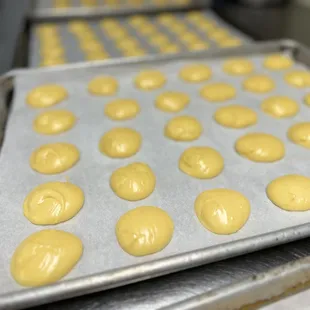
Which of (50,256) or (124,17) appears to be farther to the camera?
(124,17)

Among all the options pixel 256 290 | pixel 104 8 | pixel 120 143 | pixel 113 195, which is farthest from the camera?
pixel 104 8

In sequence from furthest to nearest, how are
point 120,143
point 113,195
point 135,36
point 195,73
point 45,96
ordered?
point 135,36, point 195,73, point 45,96, point 120,143, point 113,195

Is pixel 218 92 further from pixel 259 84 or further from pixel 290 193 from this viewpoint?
pixel 290 193

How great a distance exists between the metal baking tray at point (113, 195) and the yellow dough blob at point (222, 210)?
0.05 feet

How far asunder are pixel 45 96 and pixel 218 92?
0.63 metres

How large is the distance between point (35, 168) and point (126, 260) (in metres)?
0.40

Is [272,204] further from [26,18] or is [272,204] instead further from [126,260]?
[26,18]

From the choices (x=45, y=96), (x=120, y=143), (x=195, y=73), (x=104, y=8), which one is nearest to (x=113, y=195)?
(x=120, y=143)

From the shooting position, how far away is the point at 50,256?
0.72 m

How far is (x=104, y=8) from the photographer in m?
2.46

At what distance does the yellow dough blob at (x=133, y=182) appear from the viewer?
883 millimetres

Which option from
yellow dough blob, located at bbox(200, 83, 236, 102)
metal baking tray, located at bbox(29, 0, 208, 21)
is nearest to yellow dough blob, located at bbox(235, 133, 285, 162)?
yellow dough blob, located at bbox(200, 83, 236, 102)

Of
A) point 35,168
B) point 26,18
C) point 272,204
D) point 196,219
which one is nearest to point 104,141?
point 35,168

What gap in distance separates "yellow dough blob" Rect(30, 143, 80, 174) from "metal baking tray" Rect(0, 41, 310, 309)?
22 mm
